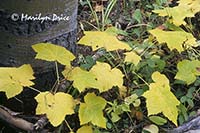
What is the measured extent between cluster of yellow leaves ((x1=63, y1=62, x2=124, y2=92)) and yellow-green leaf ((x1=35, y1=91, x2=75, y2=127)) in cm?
7

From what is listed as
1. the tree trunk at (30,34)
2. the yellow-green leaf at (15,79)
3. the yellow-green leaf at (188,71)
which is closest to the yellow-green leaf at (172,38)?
the yellow-green leaf at (188,71)

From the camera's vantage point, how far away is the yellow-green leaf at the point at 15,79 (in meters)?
1.36

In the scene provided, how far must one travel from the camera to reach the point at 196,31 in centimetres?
210

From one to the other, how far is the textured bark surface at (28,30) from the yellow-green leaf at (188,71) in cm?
45

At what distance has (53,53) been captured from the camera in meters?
1.45

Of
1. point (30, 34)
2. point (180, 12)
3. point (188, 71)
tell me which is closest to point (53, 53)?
point (30, 34)

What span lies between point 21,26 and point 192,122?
2.23 feet

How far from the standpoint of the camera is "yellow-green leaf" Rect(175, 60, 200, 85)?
1.57 metres

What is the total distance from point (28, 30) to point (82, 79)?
0.27 metres

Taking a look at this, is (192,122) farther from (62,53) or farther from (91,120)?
(62,53)

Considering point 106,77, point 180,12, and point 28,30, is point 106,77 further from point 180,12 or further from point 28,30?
point 180,12

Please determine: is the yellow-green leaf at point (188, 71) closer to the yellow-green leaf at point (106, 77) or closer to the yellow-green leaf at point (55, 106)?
the yellow-green leaf at point (106, 77)

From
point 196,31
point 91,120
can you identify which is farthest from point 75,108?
point 196,31

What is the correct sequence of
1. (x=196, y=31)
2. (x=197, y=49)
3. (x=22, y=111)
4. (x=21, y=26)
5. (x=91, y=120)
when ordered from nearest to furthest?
(x=91, y=120) → (x=21, y=26) → (x=22, y=111) → (x=197, y=49) → (x=196, y=31)
